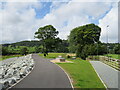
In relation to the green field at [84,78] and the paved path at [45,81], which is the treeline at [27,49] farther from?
the paved path at [45,81]

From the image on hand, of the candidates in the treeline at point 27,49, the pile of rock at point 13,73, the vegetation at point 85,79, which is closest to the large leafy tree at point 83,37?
the treeline at point 27,49

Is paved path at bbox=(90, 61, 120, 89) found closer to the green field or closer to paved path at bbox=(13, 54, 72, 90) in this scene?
the green field

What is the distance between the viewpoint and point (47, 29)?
4181 centimetres

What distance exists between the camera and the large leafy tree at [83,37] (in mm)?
41406

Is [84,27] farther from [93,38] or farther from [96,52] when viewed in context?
[96,52]

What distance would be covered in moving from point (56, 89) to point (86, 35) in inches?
1308

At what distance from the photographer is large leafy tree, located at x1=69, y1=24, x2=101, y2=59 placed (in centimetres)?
4141

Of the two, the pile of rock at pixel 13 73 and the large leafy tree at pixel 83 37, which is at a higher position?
the large leafy tree at pixel 83 37

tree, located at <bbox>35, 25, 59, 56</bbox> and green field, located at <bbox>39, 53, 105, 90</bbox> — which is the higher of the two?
tree, located at <bbox>35, 25, 59, 56</bbox>

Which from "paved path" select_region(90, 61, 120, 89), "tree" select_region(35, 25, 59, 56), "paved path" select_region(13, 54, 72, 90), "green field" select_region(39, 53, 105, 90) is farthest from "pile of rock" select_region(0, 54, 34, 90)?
"tree" select_region(35, 25, 59, 56)

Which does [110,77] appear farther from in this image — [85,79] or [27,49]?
[27,49]

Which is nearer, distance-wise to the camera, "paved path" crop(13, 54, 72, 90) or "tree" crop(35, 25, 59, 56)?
"paved path" crop(13, 54, 72, 90)

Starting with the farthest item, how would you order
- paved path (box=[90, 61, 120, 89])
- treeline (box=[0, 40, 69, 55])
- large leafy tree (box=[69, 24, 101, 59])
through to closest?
treeline (box=[0, 40, 69, 55]) → large leafy tree (box=[69, 24, 101, 59]) → paved path (box=[90, 61, 120, 89])

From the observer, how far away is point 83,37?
41.4m
